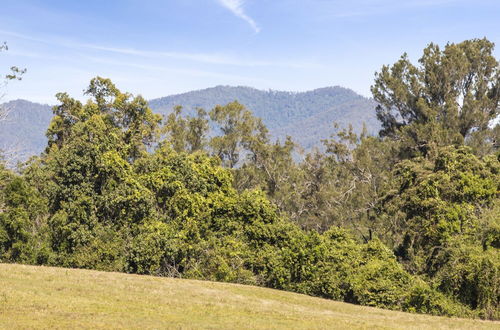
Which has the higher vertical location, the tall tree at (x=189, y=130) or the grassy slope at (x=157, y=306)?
the tall tree at (x=189, y=130)

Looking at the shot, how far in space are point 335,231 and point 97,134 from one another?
2173 cm

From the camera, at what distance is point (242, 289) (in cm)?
3766

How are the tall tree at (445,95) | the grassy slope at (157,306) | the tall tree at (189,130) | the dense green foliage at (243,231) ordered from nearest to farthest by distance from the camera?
the grassy slope at (157,306) → the dense green foliage at (243,231) → the tall tree at (445,95) → the tall tree at (189,130)

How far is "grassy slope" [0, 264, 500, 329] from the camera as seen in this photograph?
2325 centimetres

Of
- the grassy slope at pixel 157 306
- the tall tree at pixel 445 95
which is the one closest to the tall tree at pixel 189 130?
the tall tree at pixel 445 95

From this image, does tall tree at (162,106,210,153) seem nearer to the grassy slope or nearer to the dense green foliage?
the dense green foliage

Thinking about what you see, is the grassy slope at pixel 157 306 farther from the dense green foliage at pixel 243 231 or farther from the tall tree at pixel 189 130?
the tall tree at pixel 189 130

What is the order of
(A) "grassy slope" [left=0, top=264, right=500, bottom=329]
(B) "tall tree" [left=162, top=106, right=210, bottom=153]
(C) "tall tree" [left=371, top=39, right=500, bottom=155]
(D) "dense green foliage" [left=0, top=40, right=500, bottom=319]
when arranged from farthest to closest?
(B) "tall tree" [left=162, top=106, right=210, bottom=153] < (C) "tall tree" [left=371, top=39, right=500, bottom=155] < (D) "dense green foliage" [left=0, top=40, right=500, bottom=319] < (A) "grassy slope" [left=0, top=264, right=500, bottom=329]

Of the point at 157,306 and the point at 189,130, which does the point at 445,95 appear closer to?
the point at 189,130

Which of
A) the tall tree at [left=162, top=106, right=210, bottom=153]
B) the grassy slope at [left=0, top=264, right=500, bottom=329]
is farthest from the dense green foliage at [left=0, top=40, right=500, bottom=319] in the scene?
the tall tree at [left=162, top=106, right=210, bottom=153]

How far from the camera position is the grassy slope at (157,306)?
23.2 metres

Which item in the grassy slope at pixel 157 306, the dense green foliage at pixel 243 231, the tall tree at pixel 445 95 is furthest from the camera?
the tall tree at pixel 445 95

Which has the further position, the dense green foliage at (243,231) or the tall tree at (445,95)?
the tall tree at (445,95)

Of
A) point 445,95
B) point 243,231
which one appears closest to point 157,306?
point 243,231
